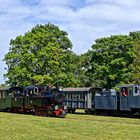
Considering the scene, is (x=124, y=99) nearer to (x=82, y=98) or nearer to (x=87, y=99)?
(x=87, y=99)

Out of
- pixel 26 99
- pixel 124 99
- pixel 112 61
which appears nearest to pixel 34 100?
pixel 26 99

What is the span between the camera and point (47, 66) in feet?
188

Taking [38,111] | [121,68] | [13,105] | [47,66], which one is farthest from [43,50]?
[38,111]

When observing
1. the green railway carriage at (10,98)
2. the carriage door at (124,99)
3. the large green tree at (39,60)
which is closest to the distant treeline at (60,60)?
the large green tree at (39,60)

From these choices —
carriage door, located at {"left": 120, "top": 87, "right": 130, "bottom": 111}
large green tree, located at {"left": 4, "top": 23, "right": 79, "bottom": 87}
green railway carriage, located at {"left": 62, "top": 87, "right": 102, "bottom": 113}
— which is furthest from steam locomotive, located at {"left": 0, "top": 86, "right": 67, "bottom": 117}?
large green tree, located at {"left": 4, "top": 23, "right": 79, "bottom": 87}

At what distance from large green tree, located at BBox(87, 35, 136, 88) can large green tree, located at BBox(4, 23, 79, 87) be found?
4.32 m

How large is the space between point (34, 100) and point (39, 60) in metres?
20.7

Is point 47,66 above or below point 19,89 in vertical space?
above

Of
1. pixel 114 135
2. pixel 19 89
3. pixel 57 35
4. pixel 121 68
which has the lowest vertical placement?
pixel 114 135

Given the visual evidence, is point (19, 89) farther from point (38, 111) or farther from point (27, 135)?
point (27, 135)

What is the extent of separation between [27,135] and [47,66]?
39.7 m

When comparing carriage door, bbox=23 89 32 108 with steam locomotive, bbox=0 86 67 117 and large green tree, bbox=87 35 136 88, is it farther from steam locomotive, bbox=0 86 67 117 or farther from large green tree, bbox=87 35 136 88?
large green tree, bbox=87 35 136 88

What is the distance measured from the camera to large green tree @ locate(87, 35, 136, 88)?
59000mm

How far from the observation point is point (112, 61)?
59.8m
